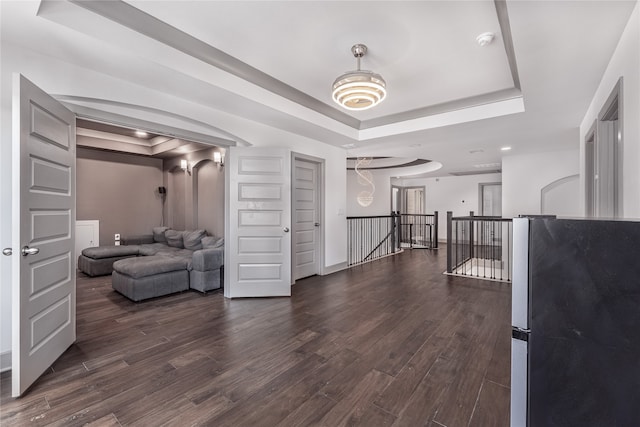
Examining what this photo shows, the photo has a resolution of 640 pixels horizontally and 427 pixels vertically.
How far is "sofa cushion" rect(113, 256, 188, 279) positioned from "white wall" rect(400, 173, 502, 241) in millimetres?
9606

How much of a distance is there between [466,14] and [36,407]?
4.18 metres

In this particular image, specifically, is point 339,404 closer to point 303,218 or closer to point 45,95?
point 45,95

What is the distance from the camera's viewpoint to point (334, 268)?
5652mm

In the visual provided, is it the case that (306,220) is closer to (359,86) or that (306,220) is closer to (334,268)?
(334,268)

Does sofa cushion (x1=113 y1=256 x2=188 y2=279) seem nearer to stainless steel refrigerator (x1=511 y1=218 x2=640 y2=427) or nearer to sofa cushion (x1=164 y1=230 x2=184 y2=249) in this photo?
sofa cushion (x1=164 y1=230 x2=184 y2=249)

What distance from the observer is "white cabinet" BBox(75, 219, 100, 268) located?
6.23 metres

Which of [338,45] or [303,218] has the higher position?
[338,45]

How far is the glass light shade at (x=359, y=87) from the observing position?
267 centimetres

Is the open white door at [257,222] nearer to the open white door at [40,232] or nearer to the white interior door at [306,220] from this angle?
the white interior door at [306,220]

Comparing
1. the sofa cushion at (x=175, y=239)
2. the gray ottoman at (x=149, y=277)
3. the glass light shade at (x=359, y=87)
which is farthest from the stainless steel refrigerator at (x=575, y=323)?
the sofa cushion at (x=175, y=239)

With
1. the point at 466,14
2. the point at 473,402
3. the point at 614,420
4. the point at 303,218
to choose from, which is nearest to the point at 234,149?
the point at 303,218

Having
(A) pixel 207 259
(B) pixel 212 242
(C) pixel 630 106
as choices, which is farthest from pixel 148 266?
(C) pixel 630 106

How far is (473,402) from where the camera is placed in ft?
6.20

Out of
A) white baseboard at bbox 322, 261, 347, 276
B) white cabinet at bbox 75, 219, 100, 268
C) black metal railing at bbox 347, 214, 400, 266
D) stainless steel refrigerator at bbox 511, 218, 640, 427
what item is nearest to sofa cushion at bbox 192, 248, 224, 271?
white baseboard at bbox 322, 261, 347, 276
